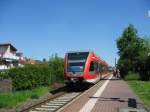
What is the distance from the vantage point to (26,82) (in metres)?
28.1

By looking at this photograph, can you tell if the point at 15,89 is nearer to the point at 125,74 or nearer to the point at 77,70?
the point at 77,70

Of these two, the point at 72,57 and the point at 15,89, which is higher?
the point at 72,57

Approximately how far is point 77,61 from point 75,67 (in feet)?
1.78

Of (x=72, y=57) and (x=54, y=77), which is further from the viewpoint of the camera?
(x=54, y=77)

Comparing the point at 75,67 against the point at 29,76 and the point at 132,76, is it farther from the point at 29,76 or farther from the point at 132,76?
the point at 132,76

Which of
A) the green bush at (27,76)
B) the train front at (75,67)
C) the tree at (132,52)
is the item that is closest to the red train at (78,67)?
the train front at (75,67)

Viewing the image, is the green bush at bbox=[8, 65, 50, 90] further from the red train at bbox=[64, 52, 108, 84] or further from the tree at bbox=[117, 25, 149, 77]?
the tree at bbox=[117, 25, 149, 77]

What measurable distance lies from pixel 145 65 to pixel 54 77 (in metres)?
15.4

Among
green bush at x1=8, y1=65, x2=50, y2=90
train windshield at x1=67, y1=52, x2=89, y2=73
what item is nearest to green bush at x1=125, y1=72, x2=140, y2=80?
green bush at x1=8, y1=65, x2=50, y2=90

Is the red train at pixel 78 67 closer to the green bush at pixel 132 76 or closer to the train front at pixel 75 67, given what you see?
the train front at pixel 75 67

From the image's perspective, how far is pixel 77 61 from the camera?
2781cm

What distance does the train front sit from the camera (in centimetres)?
2714

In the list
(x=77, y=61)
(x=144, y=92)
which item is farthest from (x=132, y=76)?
(x=144, y=92)

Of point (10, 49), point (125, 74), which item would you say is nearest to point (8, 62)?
point (10, 49)
